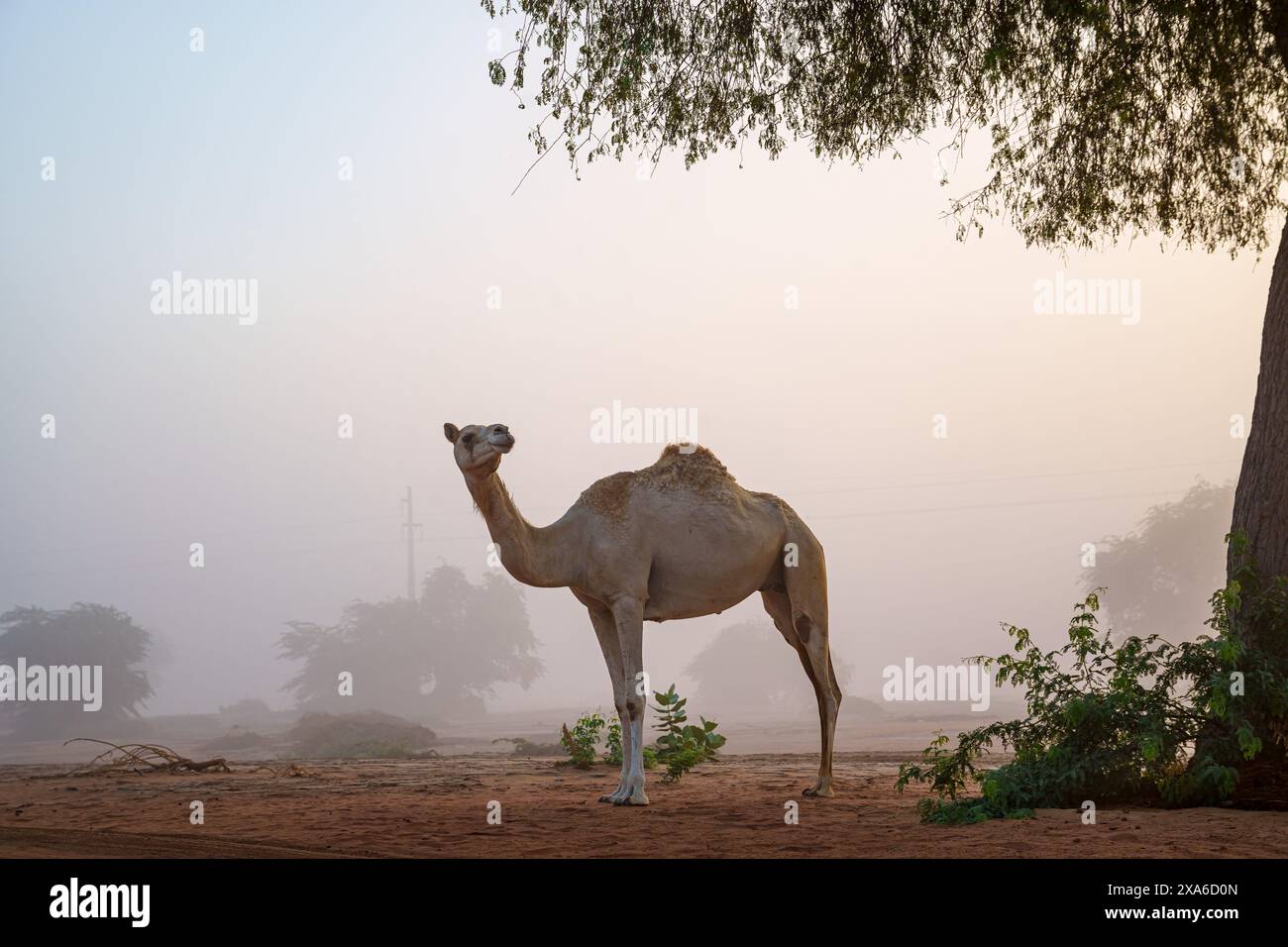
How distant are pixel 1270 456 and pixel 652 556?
5.50 m

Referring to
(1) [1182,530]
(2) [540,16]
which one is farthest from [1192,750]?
(1) [1182,530]

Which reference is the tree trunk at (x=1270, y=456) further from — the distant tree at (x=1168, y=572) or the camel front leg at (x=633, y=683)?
the distant tree at (x=1168, y=572)

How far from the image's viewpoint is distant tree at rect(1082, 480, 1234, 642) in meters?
61.6

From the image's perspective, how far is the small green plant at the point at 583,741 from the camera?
48.9 ft

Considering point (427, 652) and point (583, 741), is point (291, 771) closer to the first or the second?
point (583, 741)

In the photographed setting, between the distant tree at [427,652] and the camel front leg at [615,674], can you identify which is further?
the distant tree at [427,652]

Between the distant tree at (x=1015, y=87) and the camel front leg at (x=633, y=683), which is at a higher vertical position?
the distant tree at (x=1015, y=87)

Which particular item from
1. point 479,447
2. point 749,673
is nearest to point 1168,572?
point 749,673

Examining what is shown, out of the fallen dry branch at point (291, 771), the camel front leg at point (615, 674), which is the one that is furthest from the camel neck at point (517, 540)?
the fallen dry branch at point (291, 771)

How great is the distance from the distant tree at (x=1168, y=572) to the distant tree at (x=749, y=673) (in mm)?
24515

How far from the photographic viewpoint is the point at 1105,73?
13406mm

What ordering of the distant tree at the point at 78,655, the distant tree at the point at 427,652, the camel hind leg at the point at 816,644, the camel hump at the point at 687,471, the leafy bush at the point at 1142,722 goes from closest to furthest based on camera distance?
Answer: the leafy bush at the point at 1142,722, the camel hump at the point at 687,471, the camel hind leg at the point at 816,644, the distant tree at the point at 78,655, the distant tree at the point at 427,652

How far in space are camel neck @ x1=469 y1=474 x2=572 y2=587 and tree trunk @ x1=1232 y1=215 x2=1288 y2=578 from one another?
6064 mm

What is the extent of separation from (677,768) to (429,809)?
3.61 metres
